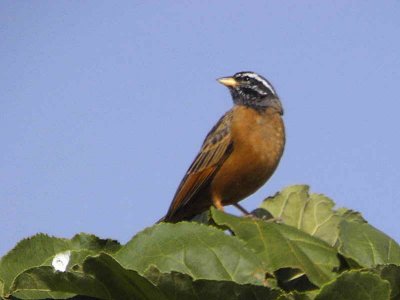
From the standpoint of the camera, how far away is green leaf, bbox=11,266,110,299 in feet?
11.1

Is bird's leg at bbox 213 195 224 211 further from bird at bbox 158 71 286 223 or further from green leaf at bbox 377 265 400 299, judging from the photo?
green leaf at bbox 377 265 400 299

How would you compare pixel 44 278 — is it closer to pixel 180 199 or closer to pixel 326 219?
pixel 326 219

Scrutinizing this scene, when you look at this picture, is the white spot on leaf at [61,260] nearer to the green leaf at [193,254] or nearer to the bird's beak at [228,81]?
the green leaf at [193,254]

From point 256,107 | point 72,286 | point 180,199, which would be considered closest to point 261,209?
point 72,286

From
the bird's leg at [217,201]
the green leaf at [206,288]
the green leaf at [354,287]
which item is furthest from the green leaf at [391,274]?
the bird's leg at [217,201]

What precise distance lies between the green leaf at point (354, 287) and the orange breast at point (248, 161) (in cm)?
614

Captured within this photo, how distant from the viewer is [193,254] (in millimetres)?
3445

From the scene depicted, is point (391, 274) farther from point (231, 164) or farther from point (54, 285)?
point (231, 164)

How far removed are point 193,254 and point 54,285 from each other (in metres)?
0.59

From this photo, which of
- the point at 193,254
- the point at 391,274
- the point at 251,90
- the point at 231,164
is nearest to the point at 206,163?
the point at 231,164

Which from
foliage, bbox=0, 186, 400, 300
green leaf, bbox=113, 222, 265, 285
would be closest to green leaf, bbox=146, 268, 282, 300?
foliage, bbox=0, 186, 400, 300

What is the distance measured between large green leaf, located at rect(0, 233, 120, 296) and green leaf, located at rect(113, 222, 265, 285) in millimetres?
383

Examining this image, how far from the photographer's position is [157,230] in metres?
3.57

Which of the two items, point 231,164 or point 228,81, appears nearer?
point 231,164
